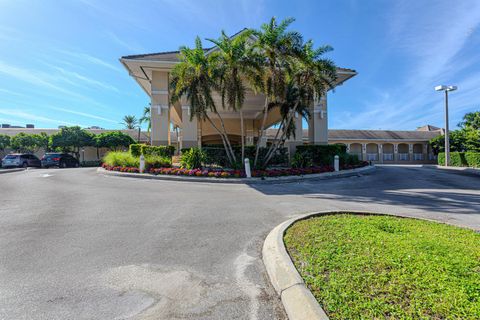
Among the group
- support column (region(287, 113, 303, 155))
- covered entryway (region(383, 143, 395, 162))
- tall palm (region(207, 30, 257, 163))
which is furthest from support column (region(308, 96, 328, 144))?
covered entryway (region(383, 143, 395, 162))

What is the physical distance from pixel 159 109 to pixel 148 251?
47.2 ft

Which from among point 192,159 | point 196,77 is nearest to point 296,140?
point 192,159

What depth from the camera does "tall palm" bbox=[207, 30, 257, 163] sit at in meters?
12.8

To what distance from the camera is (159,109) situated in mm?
16516

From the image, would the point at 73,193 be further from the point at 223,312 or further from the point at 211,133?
the point at 211,133

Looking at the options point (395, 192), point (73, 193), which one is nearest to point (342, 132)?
point (395, 192)

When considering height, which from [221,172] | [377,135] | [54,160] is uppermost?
[377,135]

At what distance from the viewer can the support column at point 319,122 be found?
19.0 m

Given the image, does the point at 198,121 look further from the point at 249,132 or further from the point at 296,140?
the point at 249,132

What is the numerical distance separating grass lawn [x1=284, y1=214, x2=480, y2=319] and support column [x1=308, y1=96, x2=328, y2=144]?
595 inches

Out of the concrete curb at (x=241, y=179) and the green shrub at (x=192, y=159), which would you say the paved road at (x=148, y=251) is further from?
the green shrub at (x=192, y=159)

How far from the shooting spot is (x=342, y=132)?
3944cm

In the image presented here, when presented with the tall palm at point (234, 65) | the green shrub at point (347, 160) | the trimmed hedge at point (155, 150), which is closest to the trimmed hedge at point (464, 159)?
the green shrub at point (347, 160)

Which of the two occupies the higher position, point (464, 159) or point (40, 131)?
point (40, 131)
